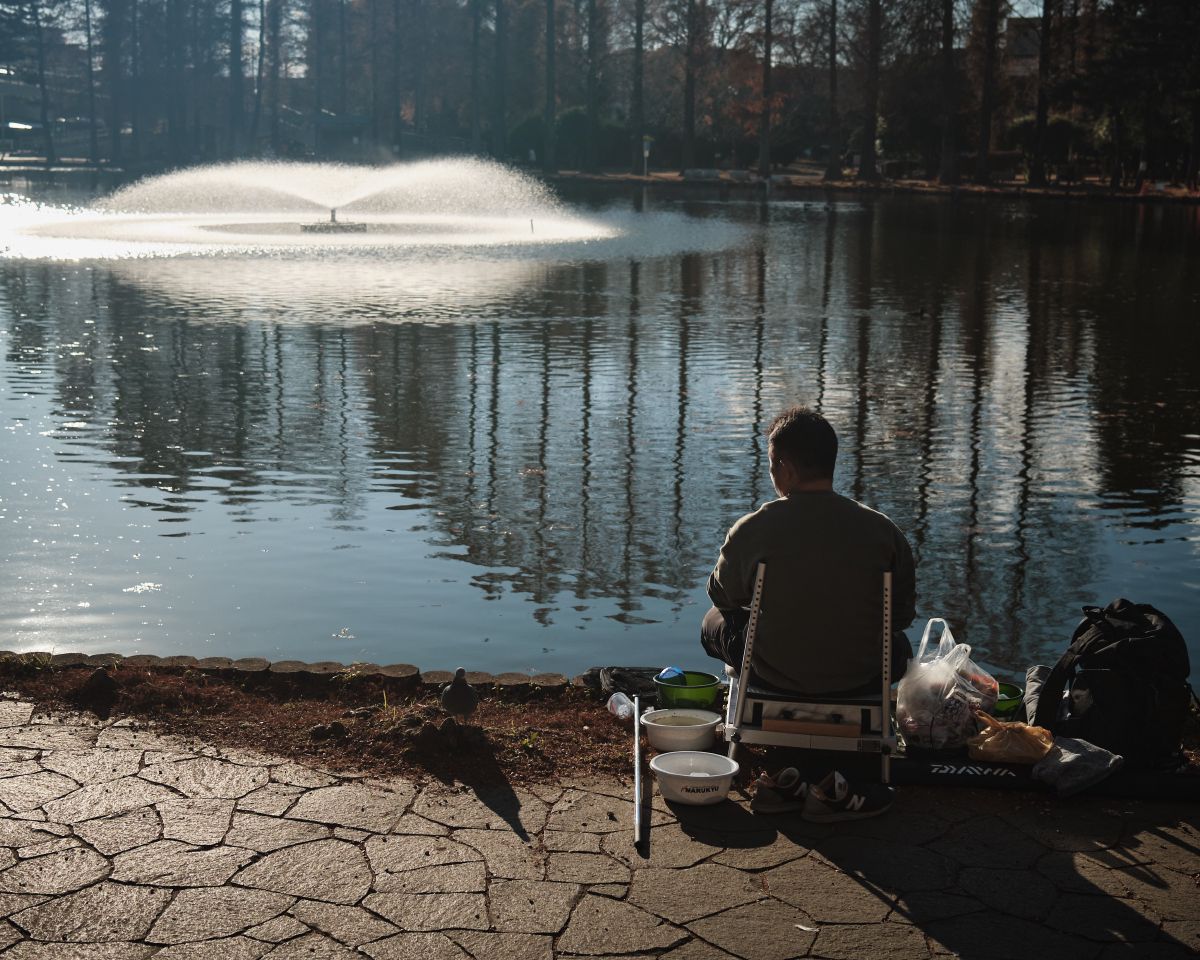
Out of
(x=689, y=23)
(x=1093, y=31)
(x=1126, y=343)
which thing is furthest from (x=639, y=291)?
(x=689, y=23)

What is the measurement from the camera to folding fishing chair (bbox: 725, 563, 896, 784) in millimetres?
4863

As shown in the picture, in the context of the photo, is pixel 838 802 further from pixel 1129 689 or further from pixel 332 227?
pixel 332 227

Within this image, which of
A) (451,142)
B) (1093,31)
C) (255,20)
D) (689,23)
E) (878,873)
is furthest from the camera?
(255,20)

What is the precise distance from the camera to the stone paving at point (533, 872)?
12.9ft

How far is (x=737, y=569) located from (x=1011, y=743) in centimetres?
111

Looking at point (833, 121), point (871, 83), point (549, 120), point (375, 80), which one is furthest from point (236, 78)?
point (871, 83)

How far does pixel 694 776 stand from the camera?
4781mm

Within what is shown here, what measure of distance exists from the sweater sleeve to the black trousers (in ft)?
0.27

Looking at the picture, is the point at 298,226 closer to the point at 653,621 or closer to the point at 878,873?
the point at 653,621

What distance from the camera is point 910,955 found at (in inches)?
153

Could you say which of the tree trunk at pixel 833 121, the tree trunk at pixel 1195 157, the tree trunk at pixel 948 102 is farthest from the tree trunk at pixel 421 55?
the tree trunk at pixel 1195 157

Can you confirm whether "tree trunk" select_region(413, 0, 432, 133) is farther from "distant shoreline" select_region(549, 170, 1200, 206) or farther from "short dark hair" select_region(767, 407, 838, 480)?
"short dark hair" select_region(767, 407, 838, 480)

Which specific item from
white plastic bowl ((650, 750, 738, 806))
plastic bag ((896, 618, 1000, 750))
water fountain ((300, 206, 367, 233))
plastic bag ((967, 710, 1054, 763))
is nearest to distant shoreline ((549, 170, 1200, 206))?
water fountain ((300, 206, 367, 233))

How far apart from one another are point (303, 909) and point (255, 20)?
4628 inches
